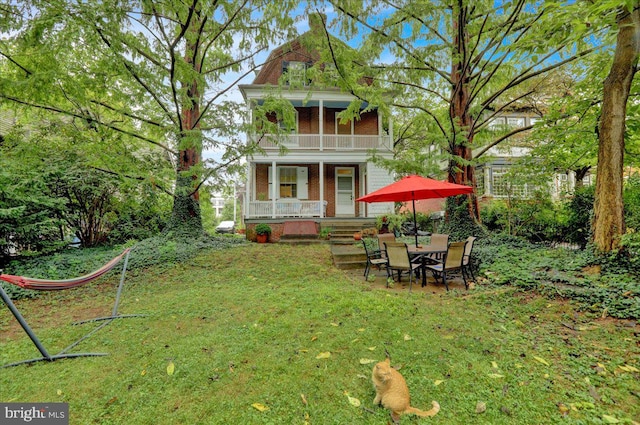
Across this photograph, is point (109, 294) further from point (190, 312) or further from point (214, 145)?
point (214, 145)

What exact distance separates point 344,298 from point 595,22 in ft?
18.3

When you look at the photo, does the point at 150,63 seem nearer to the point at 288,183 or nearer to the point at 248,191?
the point at 248,191

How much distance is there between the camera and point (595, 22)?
13.8 feet

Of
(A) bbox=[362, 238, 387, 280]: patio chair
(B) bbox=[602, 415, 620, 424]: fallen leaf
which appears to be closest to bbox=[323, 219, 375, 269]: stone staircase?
(A) bbox=[362, 238, 387, 280]: patio chair

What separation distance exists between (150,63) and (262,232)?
265 inches

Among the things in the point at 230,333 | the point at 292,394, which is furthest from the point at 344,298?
the point at 292,394

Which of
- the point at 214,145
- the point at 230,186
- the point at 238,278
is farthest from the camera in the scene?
the point at 230,186

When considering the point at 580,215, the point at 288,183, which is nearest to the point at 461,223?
the point at 580,215

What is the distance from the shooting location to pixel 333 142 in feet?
47.4

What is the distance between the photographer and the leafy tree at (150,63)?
5.39 meters

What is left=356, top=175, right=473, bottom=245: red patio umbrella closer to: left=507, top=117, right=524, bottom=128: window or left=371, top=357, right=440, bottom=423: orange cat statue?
left=371, top=357, right=440, bottom=423: orange cat statue

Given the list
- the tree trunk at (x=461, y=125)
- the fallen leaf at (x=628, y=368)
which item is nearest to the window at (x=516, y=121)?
the tree trunk at (x=461, y=125)

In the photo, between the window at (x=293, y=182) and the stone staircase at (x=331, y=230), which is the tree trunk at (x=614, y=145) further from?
the window at (x=293, y=182)

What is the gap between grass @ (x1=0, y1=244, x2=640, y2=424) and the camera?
6.89 feet
